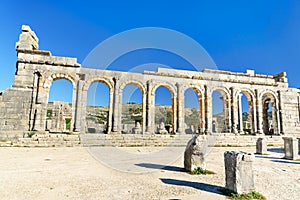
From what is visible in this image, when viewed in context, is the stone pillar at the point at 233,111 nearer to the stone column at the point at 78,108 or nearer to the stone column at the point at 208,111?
the stone column at the point at 208,111

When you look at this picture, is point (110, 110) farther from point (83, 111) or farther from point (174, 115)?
point (174, 115)

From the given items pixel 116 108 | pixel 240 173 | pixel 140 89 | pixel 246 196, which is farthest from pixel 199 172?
pixel 140 89

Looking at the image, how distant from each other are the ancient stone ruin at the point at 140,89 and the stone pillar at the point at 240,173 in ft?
36.1

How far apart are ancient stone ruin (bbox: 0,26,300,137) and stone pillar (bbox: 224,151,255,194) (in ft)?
36.1

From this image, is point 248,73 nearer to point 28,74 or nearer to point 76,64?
point 76,64

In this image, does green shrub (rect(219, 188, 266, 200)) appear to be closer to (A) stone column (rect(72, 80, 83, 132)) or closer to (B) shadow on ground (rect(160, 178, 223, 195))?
(B) shadow on ground (rect(160, 178, 223, 195))

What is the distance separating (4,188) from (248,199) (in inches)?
188

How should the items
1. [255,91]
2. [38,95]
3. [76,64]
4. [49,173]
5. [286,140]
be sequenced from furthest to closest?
[255,91], [76,64], [38,95], [286,140], [49,173]

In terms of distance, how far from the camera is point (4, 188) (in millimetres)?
3854

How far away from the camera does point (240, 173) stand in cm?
366

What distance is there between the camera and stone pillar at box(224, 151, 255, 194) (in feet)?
11.9

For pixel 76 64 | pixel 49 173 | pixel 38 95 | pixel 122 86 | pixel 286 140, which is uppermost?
pixel 76 64

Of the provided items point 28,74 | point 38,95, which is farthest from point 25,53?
point 38,95

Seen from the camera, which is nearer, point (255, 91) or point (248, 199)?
point (248, 199)
